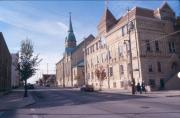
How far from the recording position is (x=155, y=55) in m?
46.5

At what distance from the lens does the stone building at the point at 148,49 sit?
45.4 meters

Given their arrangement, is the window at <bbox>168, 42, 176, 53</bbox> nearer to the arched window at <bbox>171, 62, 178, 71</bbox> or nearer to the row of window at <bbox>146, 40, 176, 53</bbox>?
the row of window at <bbox>146, 40, 176, 53</bbox>

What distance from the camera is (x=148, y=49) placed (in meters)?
46.6

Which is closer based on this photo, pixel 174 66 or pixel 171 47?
pixel 174 66

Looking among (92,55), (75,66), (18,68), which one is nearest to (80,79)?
(75,66)

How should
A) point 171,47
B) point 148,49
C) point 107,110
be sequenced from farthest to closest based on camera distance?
point 171,47
point 148,49
point 107,110

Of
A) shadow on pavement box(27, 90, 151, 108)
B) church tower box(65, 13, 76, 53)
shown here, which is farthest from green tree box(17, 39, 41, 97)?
church tower box(65, 13, 76, 53)

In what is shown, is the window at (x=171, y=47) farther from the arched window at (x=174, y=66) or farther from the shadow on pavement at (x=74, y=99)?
the shadow on pavement at (x=74, y=99)

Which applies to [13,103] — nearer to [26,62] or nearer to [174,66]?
[26,62]

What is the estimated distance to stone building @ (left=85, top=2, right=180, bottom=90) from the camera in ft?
149

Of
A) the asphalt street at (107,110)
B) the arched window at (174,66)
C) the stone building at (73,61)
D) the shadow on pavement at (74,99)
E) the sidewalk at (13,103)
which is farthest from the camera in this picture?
the stone building at (73,61)

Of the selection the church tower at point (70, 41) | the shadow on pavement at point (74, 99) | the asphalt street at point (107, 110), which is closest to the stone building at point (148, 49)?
the shadow on pavement at point (74, 99)

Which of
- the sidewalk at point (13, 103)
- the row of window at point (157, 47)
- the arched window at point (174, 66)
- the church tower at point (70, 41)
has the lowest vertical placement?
the sidewalk at point (13, 103)

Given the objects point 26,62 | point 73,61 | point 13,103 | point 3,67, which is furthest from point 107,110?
point 73,61
